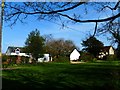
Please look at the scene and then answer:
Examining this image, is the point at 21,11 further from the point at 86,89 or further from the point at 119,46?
the point at 86,89

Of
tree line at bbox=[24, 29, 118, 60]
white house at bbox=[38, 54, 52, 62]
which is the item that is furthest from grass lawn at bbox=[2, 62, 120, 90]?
white house at bbox=[38, 54, 52, 62]

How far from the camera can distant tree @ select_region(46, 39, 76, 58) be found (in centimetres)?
9268

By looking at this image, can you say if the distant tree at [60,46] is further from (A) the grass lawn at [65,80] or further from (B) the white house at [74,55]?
(A) the grass lawn at [65,80]

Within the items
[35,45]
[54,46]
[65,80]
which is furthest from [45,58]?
[65,80]

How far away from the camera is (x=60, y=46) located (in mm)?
98062

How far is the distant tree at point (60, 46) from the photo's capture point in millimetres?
92675

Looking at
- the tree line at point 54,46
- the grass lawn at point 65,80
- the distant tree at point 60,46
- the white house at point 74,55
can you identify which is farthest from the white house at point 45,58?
the grass lawn at point 65,80

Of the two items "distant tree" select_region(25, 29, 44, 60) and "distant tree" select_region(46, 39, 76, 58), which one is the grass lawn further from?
"distant tree" select_region(46, 39, 76, 58)

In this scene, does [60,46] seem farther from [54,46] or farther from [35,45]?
[35,45]

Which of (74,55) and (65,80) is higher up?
(74,55)

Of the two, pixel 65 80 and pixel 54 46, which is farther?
pixel 54 46

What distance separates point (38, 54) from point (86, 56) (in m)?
14.1

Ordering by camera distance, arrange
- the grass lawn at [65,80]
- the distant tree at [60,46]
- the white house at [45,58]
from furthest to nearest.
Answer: the distant tree at [60,46], the white house at [45,58], the grass lawn at [65,80]

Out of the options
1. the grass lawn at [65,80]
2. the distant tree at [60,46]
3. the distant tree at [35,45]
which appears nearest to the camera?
the grass lawn at [65,80]
